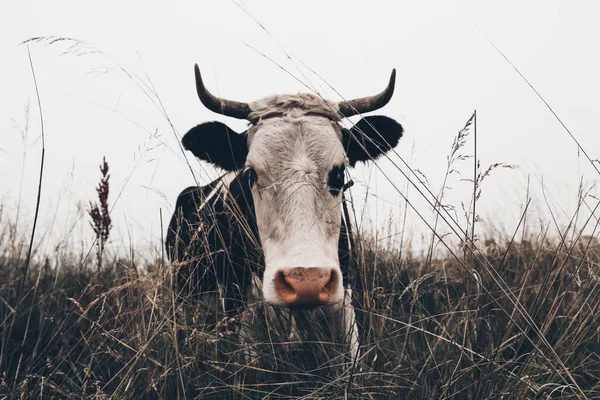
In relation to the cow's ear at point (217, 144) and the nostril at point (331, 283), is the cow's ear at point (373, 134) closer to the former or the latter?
the cow's ear at point (217, 144)

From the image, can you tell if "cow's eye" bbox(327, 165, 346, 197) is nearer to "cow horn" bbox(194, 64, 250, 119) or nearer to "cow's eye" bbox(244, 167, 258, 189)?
"cow's eye" bbox(244, 167, 258, 189)

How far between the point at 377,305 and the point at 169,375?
1.11 metres

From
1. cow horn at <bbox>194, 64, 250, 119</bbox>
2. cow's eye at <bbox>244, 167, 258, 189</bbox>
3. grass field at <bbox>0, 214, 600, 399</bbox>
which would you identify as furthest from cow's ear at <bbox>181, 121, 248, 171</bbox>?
grass field at <bbox>0, 214, 600, 399</bbox>

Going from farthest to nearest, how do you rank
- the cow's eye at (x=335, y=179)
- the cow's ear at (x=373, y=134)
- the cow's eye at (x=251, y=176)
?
1. the cow's ear at (x=373, y=134)
2. the cow's eye at (x=251, y=176)
3. the cow's eye at (x=335, y=179)

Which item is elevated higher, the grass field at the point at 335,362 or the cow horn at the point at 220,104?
the cow horn at the point at 220,104

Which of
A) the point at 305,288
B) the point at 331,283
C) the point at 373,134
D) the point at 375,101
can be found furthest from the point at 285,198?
the point at 373,134

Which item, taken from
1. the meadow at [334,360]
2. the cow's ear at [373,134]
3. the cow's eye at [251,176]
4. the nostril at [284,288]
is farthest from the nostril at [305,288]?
the cow's ear at [373,134]

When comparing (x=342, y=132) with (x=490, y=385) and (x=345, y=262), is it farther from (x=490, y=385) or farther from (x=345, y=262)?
(x=490, y=385)

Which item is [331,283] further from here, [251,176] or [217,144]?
[217,144]

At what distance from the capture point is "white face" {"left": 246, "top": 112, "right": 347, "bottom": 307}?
271 centimetres

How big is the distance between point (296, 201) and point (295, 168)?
0.29 metres

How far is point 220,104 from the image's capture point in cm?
390

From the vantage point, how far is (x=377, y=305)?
2.86 metres

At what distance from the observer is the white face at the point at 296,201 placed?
8.89 ft
